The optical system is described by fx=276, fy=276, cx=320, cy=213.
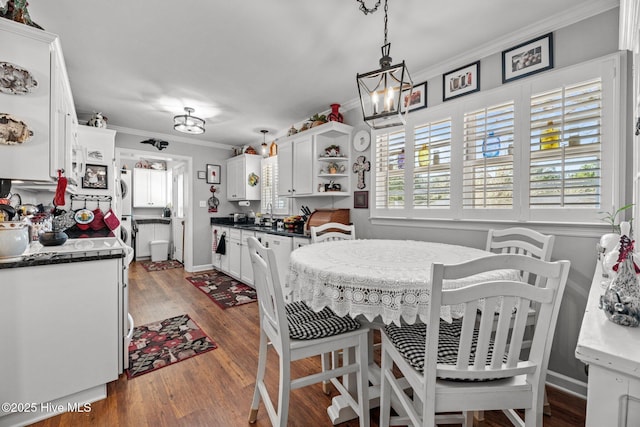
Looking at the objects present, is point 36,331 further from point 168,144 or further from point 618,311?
point 168,144

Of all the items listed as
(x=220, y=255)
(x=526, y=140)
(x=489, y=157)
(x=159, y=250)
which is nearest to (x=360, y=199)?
(x=489, y=157)

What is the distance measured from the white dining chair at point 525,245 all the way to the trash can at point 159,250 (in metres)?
6.25

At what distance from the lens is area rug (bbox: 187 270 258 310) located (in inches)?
139

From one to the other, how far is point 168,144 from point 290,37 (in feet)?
11.9

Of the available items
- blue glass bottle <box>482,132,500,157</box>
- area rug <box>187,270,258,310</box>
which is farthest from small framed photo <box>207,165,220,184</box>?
blue glass bottle <box>482,132,500,157</box>

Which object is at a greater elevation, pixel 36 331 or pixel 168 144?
pixel 168 144

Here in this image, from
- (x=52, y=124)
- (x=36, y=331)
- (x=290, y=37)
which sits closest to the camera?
(x=36, y=331)

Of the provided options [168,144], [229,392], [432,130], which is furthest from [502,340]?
[168,144]

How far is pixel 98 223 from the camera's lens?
10.7 feet

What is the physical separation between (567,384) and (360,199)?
225 centimetres

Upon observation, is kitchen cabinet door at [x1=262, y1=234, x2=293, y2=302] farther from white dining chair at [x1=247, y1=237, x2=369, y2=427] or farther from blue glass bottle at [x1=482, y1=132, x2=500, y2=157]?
blue glass bottle at [x1=482, y1=132, x2=500, y2=157]

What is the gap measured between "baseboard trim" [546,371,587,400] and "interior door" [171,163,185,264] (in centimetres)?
580

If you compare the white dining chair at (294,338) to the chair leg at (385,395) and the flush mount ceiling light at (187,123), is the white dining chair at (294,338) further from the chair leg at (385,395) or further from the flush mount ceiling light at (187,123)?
the flush mount ceiling light at (187,123)

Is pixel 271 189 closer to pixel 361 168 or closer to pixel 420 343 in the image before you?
pixel 361 168
